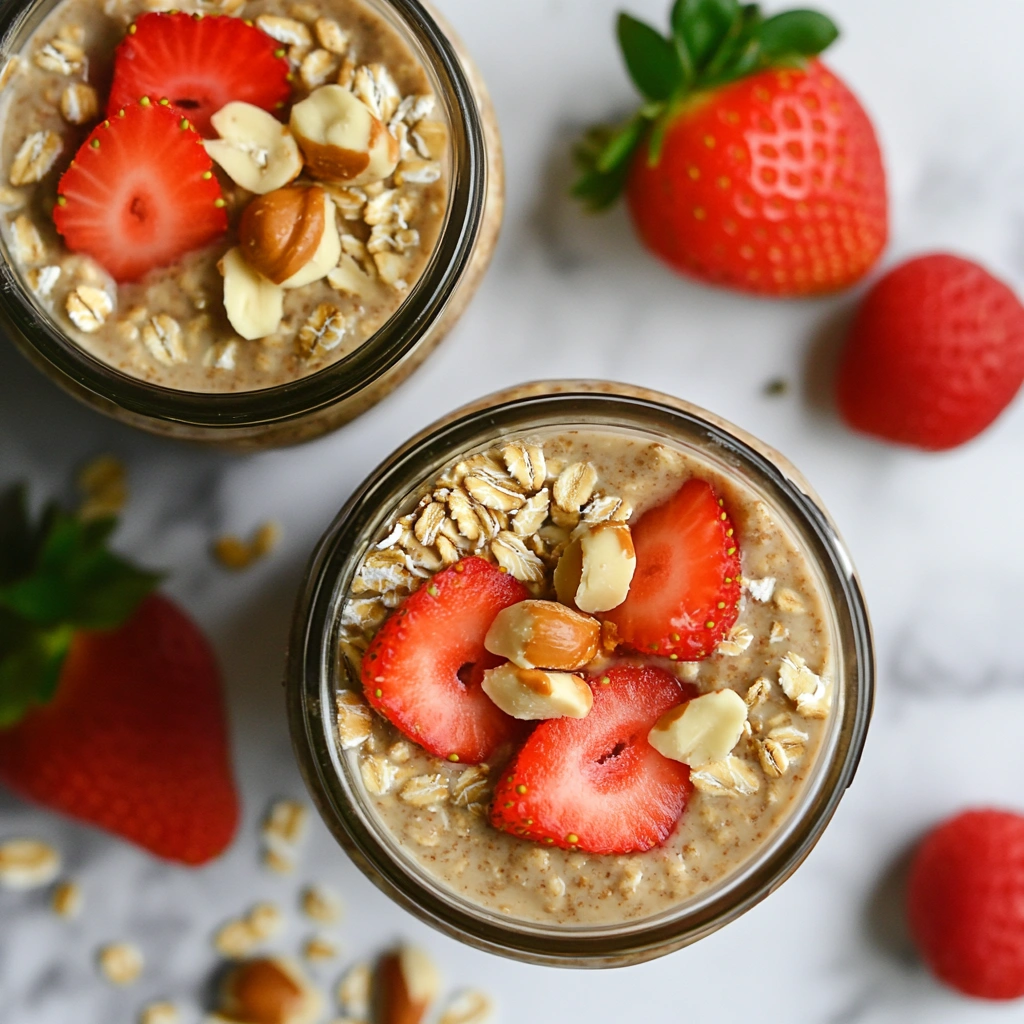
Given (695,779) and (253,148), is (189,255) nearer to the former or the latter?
(253,148)

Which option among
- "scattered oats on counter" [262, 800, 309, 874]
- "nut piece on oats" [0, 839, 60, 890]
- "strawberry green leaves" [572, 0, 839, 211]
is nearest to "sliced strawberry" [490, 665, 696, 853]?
"scattered oats on counter" [262, 800, 309, 874]

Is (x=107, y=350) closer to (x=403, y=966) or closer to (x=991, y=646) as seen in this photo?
(x=403, y=966)

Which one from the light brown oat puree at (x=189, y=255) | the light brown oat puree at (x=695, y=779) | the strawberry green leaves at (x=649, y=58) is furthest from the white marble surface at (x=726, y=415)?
the light brown oat puree at (x=695, y=779)

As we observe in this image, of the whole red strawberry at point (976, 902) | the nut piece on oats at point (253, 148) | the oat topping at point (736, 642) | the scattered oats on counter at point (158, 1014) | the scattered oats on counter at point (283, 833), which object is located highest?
the nut piece on oats at point (253, 148)

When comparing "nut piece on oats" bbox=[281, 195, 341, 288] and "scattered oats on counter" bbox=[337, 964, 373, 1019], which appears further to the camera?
"scattered oats on counter" bbox=[337, 964, 373, 1019]

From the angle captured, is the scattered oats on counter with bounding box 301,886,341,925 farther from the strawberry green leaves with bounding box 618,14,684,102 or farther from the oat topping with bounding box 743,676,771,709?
the strawberry green leaves with bounding box 618,14,684,102

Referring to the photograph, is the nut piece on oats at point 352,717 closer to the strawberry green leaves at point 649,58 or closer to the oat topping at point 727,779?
the oat topping at point 727,779
